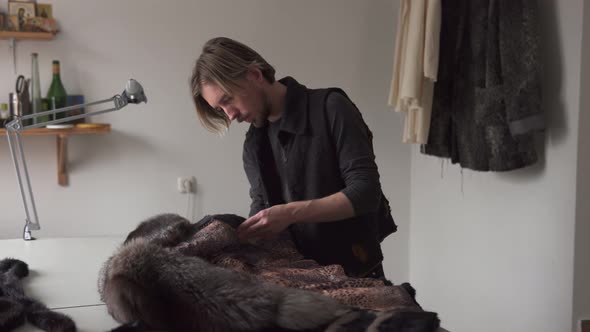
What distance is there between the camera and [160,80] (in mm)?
3172

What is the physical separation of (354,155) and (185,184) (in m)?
1.80

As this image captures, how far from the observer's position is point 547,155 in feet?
7.93

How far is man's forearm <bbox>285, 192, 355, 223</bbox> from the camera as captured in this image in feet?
4.93

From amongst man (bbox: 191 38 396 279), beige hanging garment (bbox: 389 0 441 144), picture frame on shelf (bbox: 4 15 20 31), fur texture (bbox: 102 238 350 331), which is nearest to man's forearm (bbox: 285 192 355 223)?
man (bbox: 191 38 396 279)

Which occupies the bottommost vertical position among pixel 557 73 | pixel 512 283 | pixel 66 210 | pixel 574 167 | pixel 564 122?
pixel 512 283

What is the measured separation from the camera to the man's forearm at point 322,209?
1.50 metres

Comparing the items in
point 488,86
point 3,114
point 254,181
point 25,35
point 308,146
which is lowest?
point 254,181

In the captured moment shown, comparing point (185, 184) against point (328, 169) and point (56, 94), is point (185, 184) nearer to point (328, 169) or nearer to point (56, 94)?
point (56, 94)

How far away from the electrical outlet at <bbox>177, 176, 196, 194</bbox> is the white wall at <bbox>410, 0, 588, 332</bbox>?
122 centimetres

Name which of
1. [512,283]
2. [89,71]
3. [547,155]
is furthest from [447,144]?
[89,71]

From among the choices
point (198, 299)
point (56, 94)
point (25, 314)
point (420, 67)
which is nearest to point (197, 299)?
point (198, 299)

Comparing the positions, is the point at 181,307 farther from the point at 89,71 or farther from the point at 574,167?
the point at 89,71

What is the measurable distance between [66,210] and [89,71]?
68cm

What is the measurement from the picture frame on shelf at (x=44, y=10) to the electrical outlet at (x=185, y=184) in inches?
38.4
